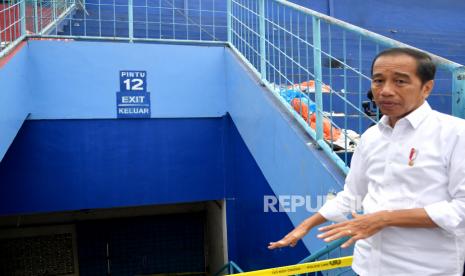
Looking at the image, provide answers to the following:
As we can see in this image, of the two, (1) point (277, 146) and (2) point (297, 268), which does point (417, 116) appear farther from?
(1) point (277, 146)

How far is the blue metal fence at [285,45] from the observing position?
2.79 m

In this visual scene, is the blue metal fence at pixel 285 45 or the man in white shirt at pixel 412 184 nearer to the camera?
the man in white shirt at pixel 412 184

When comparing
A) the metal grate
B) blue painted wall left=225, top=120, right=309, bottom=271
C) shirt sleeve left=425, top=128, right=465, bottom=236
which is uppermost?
shirt sleeve left=425, top=128, right=465, bottom=236

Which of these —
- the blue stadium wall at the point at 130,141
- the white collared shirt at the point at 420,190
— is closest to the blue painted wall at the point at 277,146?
the blue stadium wall at the point at 130,141

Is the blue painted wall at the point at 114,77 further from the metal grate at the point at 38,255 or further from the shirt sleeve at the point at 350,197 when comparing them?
the metal grate at the point at 38,255

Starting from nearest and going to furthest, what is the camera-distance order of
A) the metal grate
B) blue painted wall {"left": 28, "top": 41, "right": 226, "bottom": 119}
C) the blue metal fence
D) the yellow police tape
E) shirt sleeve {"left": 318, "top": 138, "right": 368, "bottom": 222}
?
1. shirt sleeve {"left": 318, "top": 138, "right": 368, "bottom": 222}
2. the yellow police tape
3. the blue metal fence
4. blue painted wall {"left": 28, "top": 41, "right": 226, "bottom": 119}
5. the metal grate

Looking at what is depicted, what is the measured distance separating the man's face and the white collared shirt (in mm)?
34

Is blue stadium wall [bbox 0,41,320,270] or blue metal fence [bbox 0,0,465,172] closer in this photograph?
blue metal fence [bbox 0,0,465,172]

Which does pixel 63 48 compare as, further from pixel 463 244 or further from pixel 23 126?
pixel 463 244

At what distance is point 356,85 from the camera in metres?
5.22

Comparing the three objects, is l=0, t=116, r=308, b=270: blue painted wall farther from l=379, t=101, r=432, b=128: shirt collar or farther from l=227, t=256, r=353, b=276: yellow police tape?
l=379, t=101, r=432, b=128: shirt collar

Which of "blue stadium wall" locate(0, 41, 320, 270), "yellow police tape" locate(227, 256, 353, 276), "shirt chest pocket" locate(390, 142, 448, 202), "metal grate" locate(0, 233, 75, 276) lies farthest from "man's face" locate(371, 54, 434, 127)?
"metal grate" locate(0, 233, 75, 276)

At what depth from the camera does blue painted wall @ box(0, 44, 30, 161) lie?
Answer: 10.7 feet

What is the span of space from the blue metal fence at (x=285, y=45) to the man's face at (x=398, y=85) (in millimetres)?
590
